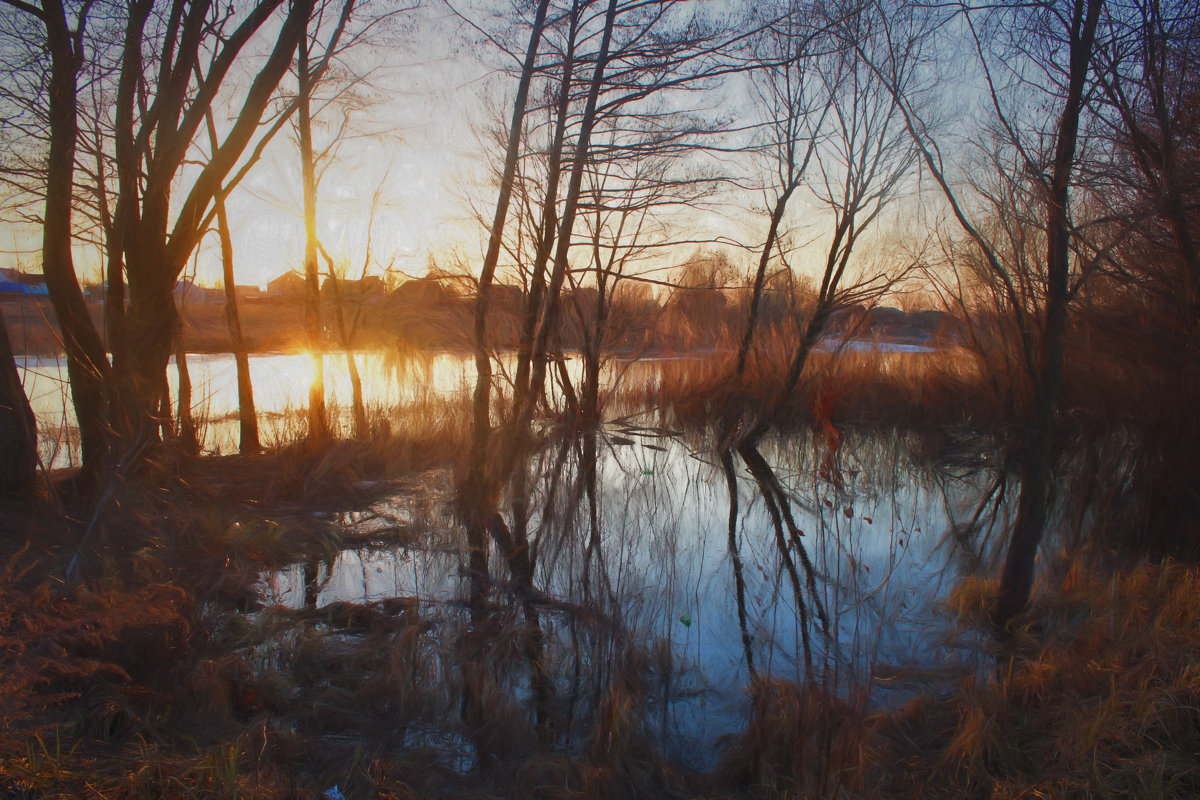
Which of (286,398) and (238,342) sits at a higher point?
(238,342)

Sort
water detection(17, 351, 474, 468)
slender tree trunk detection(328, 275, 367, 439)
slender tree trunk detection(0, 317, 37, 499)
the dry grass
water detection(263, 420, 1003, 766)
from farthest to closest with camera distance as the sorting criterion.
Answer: slender tree trunk detection(328, 275, 367, 439) → water detection(17, 351, 474, 468) → slender tree trunk detection(0, 317, 37, 499) → water detection(263, 420, 1003, 766) → the dry grass

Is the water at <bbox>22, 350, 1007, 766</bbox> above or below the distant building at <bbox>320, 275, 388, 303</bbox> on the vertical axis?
below

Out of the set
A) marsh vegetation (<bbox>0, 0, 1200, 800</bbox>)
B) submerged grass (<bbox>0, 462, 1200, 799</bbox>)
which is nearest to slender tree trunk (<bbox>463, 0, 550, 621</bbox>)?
marsh vegetation (<bbox>0, 0, 1200, 800</bbox>)

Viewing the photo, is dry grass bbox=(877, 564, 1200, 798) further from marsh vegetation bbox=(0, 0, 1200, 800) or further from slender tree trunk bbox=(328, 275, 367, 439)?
slender tree trunk bbox=(328, 275, 367, 439)

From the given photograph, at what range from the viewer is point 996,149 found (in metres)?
7.10

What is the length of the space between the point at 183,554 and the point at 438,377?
7673mm

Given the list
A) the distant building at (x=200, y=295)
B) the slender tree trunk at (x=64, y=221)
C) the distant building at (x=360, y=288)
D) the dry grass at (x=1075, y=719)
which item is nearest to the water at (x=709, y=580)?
the dry grass at (x=1075, y=719)

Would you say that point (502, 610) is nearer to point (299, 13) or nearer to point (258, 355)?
point (299, 13)

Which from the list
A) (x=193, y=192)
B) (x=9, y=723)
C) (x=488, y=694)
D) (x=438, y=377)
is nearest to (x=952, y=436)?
(x=438, y=377)

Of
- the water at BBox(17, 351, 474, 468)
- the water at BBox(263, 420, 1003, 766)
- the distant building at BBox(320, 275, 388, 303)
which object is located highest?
the distant building at BBox(320, 275, 388, 303)

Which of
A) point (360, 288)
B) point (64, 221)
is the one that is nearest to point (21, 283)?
point (64, 221)

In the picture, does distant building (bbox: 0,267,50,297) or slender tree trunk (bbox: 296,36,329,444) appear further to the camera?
slender tree trunk (bbox: 296,36,329,444)

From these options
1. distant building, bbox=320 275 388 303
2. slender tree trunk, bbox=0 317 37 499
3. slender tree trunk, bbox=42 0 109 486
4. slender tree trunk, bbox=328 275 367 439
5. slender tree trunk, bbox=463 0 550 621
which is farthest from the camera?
distant building, bbox=320 275 388 303

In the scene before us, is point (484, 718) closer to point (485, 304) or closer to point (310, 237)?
point (485, 304)
